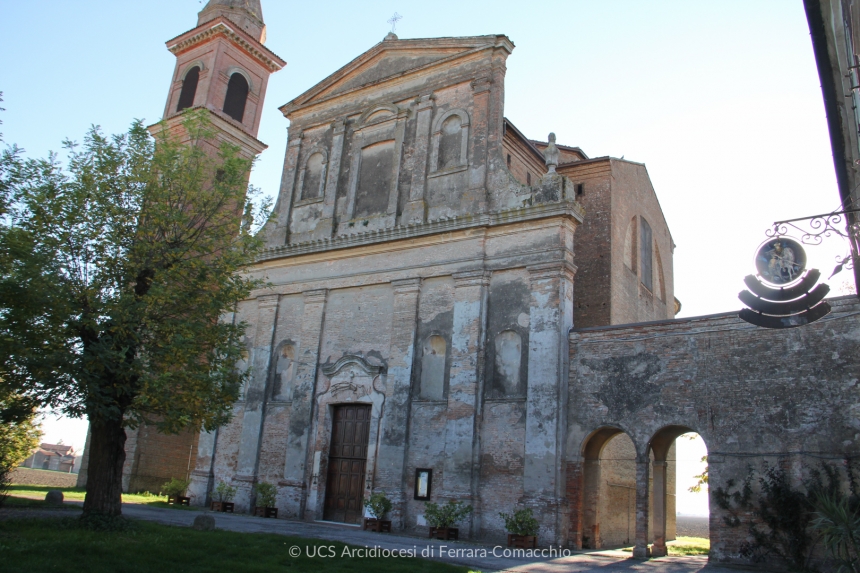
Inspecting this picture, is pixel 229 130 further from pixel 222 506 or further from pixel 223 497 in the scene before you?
pixel 222 506

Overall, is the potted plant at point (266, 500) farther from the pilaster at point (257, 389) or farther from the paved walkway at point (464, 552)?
the paved walkway at point (464, 552)

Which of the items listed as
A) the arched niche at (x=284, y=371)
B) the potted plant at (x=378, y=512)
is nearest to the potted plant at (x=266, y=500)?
the arched niche at (x=284, y=371)

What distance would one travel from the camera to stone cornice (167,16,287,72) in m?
28.4

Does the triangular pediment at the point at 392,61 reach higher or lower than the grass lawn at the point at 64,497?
higher

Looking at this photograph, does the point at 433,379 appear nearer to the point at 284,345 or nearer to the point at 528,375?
the point at 528,375

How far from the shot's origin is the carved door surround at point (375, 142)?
2109 centimetres

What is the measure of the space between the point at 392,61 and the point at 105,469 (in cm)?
1621

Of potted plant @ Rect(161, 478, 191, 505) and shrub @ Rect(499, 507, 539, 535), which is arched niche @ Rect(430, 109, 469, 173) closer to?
shrub @ Rect(499, 507, 539, 535)

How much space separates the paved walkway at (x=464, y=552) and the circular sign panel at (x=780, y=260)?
670cm

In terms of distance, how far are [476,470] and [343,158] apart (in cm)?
1166

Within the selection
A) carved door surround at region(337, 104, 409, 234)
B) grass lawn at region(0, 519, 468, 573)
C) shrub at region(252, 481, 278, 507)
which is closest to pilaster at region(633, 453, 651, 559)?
grass lawn at region(0, 519, 468, 573)

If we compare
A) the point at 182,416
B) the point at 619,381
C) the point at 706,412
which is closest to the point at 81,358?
the point at 182,416

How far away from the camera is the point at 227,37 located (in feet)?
93.9

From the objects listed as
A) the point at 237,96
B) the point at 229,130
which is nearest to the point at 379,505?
the point at 229,130
